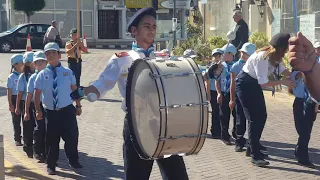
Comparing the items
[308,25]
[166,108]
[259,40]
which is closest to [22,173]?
[166,108]

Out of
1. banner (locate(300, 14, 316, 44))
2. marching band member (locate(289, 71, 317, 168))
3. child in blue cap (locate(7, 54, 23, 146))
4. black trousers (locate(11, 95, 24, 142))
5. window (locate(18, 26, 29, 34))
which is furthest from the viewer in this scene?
window (locate(18, 26, 29, 34))

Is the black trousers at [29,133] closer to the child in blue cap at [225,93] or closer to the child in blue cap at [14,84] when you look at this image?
the child in blue cap at [14,84]

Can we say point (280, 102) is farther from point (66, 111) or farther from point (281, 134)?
point (66, 111)

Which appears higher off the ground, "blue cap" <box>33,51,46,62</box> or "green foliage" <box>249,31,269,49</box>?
"green foliage" <box>249,31,269,49</box>

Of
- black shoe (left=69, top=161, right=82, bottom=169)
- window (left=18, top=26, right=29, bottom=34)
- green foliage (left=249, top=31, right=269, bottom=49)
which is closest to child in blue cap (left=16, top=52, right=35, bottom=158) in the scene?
black shoe (left=69, top=161, right=82, bottom=169)

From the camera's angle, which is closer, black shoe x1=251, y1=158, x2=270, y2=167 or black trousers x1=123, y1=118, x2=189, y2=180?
black trousers x1=123, y1=118, x2=189, y2=180

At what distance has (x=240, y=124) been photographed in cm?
861

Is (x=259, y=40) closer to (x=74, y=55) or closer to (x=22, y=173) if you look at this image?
(x=74, y=55)

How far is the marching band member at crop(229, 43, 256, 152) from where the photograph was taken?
27.6 feet

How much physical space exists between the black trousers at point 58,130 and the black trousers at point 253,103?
7.45 feet

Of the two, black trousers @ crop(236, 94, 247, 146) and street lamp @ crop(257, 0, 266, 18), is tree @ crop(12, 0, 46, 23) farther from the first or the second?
black trousers @ crop(236, 94, 247, 146)

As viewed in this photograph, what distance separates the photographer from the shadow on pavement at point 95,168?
7.39m

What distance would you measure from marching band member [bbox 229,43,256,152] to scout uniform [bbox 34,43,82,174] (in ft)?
7.86

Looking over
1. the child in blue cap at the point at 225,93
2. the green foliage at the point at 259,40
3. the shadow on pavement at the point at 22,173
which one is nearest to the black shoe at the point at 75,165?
the shadow on pavement at the point at 22,173
